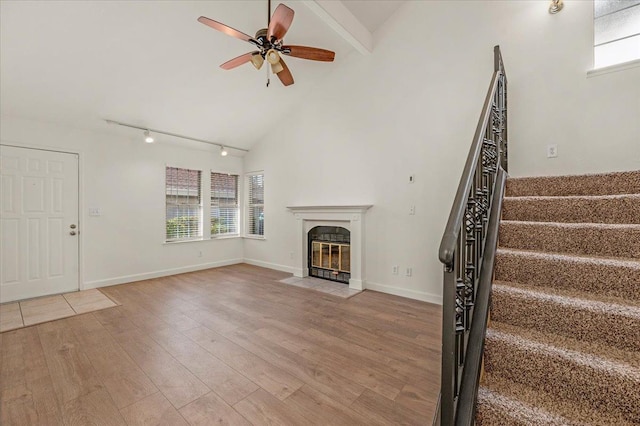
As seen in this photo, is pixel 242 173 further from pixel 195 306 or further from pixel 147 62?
pixel 195 306

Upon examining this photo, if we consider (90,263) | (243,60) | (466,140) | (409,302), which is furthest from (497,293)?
(90,263)

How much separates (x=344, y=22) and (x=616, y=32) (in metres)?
2.87

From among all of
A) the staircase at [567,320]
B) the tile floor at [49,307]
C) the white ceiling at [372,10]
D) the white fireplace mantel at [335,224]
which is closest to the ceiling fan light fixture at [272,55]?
the white ceiling at [372,10]

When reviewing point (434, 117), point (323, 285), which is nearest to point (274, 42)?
point (434, 117)

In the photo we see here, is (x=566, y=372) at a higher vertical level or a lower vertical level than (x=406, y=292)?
higher

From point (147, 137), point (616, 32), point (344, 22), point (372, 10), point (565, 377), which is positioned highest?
point (372, 10)

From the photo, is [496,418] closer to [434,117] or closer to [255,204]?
[434,117]

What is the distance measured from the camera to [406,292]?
3887mm

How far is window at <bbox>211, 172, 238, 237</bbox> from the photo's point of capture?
6.07 meters

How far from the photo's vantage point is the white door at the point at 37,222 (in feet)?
12.4

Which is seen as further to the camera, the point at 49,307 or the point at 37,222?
the point at 37,222

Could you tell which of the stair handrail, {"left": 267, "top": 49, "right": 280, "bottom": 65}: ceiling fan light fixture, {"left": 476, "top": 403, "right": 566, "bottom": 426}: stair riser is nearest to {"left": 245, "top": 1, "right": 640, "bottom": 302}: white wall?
the stair handrail

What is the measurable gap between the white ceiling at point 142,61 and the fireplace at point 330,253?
260 centimetres

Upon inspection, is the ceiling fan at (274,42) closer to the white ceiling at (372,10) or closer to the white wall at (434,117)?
the white ceiling at (372,10)
